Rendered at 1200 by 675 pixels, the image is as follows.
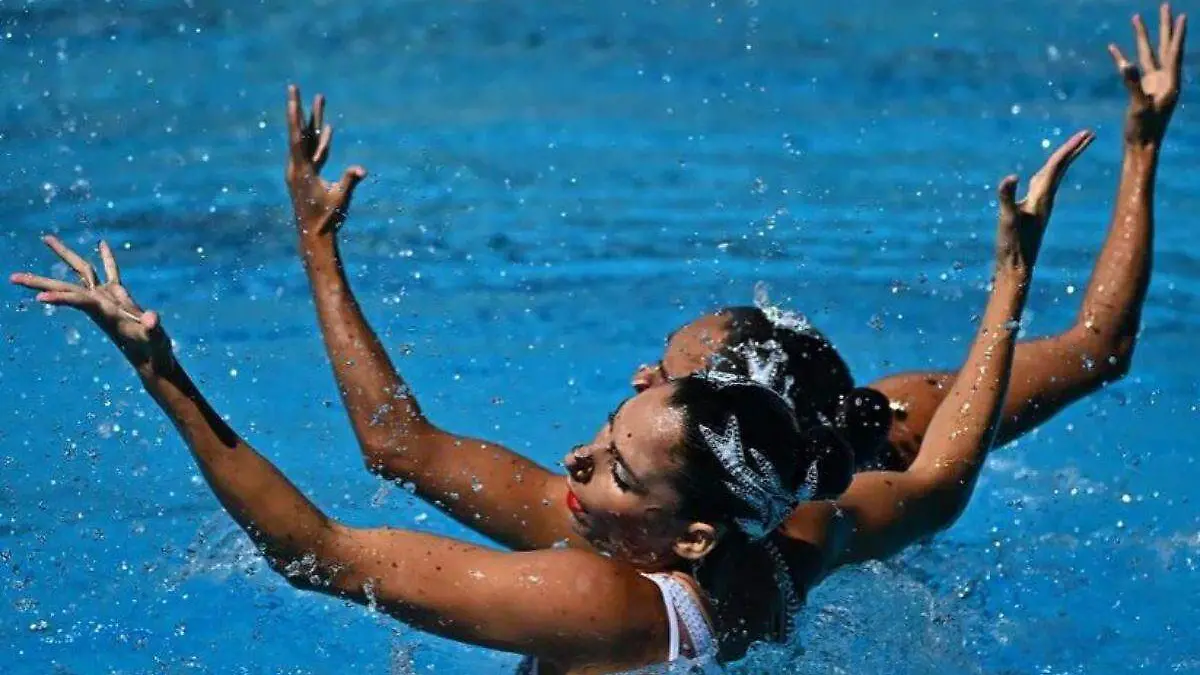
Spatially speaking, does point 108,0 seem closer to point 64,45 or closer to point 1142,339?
point 64,45

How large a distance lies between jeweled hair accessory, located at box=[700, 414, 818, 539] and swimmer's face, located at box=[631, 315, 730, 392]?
18.1 inches

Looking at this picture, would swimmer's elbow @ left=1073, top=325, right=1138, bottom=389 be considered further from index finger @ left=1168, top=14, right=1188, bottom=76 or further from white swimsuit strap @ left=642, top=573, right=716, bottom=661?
white swimsuit strap @ left=642, top=573, right=716, bottom=661

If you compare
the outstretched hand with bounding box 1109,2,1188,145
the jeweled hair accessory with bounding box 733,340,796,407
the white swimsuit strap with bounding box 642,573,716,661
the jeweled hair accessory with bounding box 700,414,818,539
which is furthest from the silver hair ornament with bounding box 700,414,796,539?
the outstretched hand with bounding box 1109,2,1188,145

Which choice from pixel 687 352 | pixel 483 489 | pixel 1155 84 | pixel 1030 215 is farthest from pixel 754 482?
pixel 1155 84

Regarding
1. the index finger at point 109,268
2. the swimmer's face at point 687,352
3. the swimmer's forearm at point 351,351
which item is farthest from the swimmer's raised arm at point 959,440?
the index finger at point 109,268

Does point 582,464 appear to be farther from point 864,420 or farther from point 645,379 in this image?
point 864,420

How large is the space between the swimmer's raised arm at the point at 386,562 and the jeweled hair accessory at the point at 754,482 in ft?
0.77

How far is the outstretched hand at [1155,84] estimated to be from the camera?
3740 mm

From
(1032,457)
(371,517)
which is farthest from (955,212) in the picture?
(371,517)

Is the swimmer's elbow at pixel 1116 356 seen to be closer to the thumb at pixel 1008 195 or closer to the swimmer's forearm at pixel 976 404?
the swimmer's forearm at pixel 976 404

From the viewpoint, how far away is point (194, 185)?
6.68 meters

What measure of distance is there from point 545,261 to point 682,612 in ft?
11.1

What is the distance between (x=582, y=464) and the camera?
2.95 metres

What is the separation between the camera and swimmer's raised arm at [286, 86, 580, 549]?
10.8ft
